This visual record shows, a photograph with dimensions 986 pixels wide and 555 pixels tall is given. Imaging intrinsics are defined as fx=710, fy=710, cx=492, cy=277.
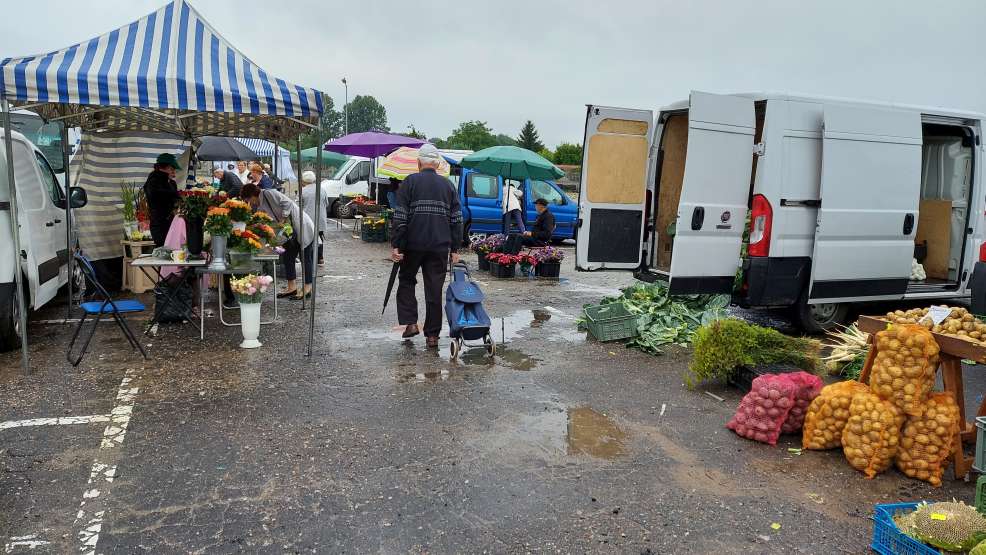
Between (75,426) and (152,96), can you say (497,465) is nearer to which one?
(75,426)

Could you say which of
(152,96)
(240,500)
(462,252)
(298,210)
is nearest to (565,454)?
(240,500)

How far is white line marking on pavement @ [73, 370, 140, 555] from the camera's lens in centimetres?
338

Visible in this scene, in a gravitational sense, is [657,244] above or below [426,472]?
above

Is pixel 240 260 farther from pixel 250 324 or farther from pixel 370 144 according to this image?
pixel 370 144

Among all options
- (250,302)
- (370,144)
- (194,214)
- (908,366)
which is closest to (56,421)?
(250,302)

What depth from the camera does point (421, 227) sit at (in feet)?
22.3

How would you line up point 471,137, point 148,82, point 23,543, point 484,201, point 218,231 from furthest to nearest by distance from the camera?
point 471,137 < point 484,201 < point 218,231 < point 148,82 < point 23,543

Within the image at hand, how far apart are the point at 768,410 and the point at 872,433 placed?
66 centimetres

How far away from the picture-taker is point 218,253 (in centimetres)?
705

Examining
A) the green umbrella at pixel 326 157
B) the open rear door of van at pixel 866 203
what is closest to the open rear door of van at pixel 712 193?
the open rear door of van at pixel 866 203

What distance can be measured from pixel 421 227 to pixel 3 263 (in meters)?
3.59

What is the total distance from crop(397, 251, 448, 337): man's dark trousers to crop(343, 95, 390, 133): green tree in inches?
4872

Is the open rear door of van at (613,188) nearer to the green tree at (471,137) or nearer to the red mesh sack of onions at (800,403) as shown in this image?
the red mesh sack of onions at (800,403)

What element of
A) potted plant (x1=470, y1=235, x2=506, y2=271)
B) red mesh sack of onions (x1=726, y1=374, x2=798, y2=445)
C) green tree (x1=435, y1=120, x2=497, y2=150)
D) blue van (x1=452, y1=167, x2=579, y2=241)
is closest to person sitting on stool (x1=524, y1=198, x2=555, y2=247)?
potted plant (x1=470, y1=235, x2=506, y2=271)
